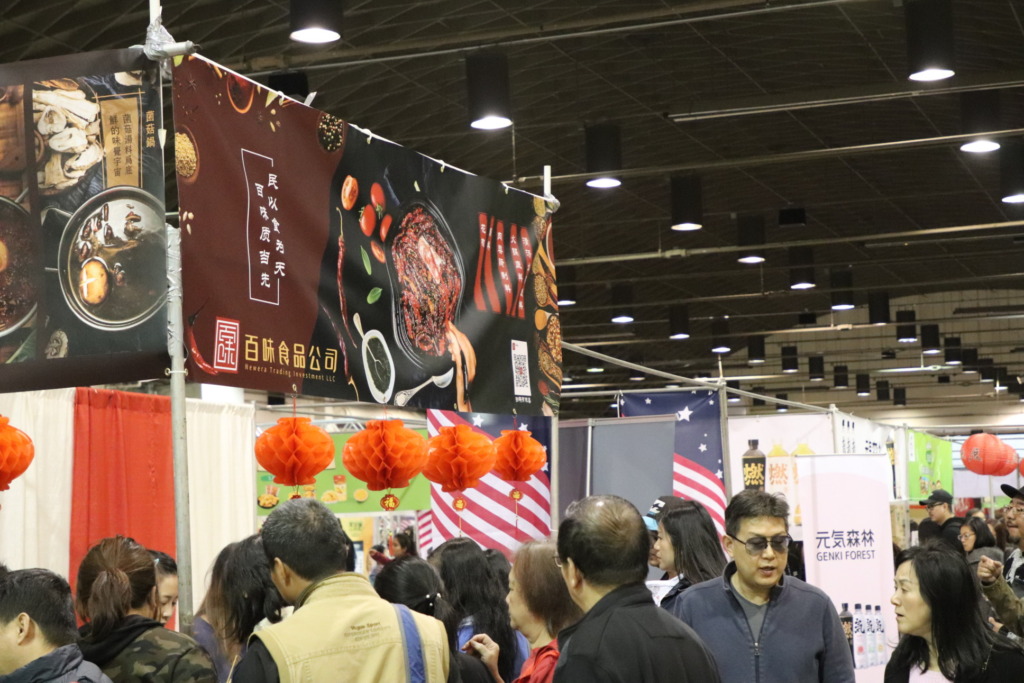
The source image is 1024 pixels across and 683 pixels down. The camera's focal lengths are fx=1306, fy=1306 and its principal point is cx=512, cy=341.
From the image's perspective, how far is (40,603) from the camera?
2926 millimetres

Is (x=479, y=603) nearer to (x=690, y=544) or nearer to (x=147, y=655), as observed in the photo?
(x=690, y=544)

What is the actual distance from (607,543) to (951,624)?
1.39m

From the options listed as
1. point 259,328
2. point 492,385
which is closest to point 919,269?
A: point 492,385

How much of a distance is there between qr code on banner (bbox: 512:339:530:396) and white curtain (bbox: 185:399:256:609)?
6.07 ft

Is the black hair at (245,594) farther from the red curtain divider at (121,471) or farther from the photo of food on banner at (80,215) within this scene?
the red curtain divider at (121,471)

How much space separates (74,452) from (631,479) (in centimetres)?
353

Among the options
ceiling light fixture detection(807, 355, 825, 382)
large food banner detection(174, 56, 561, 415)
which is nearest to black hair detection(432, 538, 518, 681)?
large food banner detection(174, 56, 561, 415)

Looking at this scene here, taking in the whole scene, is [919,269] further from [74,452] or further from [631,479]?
[74,452]

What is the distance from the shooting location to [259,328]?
3.96 metres

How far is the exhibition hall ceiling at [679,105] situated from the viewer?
998 cm

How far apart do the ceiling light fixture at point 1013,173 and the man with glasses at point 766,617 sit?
9.65 metres

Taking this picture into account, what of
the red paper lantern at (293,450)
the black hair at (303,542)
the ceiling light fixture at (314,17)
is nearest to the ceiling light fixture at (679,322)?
the ceiling light fixture at (314,17)

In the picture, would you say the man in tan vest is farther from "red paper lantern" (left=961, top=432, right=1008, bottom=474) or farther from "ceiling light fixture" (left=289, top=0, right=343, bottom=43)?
"red paper lantern" (left=961, top=432, right=1008, bottom=474)

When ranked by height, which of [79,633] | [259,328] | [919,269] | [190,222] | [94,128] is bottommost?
[79,633]
